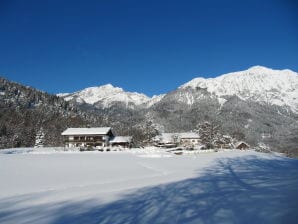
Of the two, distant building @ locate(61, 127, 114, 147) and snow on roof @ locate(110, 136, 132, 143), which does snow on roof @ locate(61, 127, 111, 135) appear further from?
snow on roof @ locate(110, 136, 132, 143)

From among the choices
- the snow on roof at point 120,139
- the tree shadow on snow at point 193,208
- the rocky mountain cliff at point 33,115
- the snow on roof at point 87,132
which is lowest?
the tree shadow on snow at point 193,208

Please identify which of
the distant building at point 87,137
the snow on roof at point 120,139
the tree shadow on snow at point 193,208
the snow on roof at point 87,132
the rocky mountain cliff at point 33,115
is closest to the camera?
the tree shadow on snow at point 193,208

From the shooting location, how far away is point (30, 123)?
15838 cm

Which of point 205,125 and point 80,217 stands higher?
point 205,125

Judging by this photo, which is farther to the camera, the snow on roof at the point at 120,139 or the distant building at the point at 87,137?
the distant building at the point at 87,137

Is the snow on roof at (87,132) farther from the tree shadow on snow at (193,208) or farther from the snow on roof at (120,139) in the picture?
the tree shadow on snow at (193,208)

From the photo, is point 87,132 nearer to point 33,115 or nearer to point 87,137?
point 87,137

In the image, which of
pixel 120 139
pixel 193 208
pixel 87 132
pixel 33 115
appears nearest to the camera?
pixel 193 208

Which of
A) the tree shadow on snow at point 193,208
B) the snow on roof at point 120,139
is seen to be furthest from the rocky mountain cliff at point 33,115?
the tree shadow on snow at point 193,208

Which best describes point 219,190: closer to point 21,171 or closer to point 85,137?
point 21,171

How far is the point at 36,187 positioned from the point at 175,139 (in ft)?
352

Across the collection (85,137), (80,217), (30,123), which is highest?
(30,123)

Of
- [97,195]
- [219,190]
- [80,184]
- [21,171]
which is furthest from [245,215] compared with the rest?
[21,171]

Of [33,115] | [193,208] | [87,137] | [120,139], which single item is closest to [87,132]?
[87,137]
